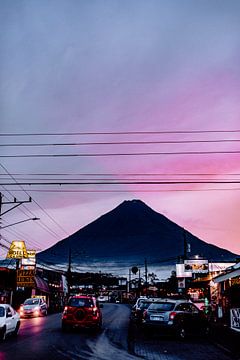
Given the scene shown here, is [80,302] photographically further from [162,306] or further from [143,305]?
[143,305]

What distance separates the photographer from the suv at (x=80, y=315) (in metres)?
23.2

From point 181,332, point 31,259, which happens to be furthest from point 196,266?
point 181,332

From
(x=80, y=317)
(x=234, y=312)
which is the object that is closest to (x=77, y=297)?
(x=80, y=317)

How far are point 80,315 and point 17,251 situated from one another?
3187 centimetres

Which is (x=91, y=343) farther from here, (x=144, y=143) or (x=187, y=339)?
(x=144, y=143)

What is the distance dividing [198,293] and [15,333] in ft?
163

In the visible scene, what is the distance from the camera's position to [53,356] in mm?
13289

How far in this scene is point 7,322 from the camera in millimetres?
18203

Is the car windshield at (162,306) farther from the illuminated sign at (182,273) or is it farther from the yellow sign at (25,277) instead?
the illuminated sign at (182,273)

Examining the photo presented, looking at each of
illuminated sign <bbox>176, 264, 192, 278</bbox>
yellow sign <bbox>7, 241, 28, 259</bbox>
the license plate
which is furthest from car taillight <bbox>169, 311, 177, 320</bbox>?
illuminated sign <bbox>176, 264, 192, 278</bbox>

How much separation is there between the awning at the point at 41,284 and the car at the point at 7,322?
1595 inches

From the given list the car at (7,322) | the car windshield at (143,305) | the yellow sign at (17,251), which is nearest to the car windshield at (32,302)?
the yellow sign at (17,251)

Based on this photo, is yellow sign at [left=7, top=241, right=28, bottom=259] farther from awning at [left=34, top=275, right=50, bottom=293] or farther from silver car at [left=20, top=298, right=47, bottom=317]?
silver car at [left=20, top=298, right=47, bottom=317]

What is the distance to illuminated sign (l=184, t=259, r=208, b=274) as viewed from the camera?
65750mm
